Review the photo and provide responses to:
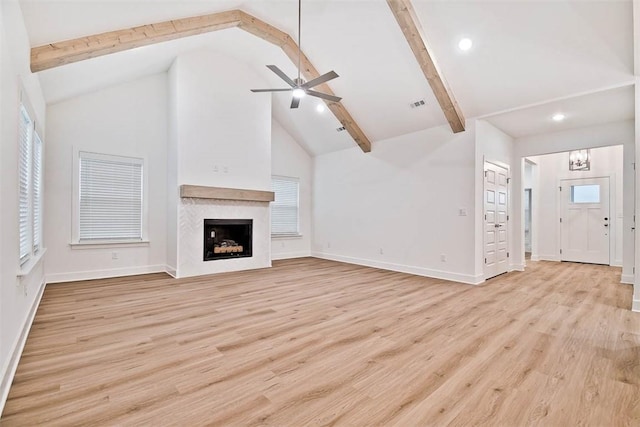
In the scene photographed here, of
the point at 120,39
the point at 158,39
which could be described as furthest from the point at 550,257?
the point at 120,39

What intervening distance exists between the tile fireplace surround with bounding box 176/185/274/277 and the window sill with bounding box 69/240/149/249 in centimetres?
95

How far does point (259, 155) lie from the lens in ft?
21.0

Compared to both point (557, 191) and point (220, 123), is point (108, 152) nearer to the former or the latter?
point (220, 123)

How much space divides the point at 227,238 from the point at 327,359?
4522 millimetres

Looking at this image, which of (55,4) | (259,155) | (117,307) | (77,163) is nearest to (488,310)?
(117,307)

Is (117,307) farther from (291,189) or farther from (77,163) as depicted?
(291,189)

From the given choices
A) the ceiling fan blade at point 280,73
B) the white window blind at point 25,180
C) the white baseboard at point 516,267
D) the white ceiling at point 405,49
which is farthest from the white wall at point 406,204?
the white window blind at point 25,180

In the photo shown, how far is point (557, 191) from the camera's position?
7.67 m

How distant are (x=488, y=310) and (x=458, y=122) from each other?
122 inches

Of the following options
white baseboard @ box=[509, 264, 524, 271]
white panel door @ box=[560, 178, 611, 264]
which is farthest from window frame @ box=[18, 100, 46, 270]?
white panel door @ box=[560, 178, 611, 264]

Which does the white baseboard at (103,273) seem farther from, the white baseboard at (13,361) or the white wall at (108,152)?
the white baseboard at (13,361)

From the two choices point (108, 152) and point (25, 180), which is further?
point (108, 152)

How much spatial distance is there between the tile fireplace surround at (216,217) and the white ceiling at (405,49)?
2.39 metres

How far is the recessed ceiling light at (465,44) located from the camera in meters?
4.05
